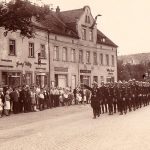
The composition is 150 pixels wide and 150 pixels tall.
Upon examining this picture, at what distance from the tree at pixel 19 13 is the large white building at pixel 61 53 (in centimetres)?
584

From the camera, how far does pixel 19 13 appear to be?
26234mm

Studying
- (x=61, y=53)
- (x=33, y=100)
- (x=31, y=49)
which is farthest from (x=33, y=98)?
(x=61, y=53)

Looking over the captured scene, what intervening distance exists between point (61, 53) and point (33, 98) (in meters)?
16.8

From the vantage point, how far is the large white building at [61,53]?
3466 centimetres

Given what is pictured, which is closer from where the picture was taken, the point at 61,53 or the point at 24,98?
the point at 24,98

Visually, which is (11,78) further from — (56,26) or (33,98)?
(56,26)

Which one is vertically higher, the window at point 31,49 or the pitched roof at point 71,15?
the pitched roof at point 71,15

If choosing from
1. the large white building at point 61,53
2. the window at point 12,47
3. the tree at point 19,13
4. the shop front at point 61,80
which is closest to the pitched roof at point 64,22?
the large white building at point 61,53

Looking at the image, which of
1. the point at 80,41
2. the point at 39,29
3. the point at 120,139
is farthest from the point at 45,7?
the point at 80,41

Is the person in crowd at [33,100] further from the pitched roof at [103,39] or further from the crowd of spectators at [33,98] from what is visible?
the pitched roof at [103,39]

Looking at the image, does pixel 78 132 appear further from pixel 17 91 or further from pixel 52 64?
pixel 52 64

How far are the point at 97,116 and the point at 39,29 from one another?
1935cm

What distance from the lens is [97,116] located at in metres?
21.4

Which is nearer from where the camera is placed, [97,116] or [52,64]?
[97,116]
